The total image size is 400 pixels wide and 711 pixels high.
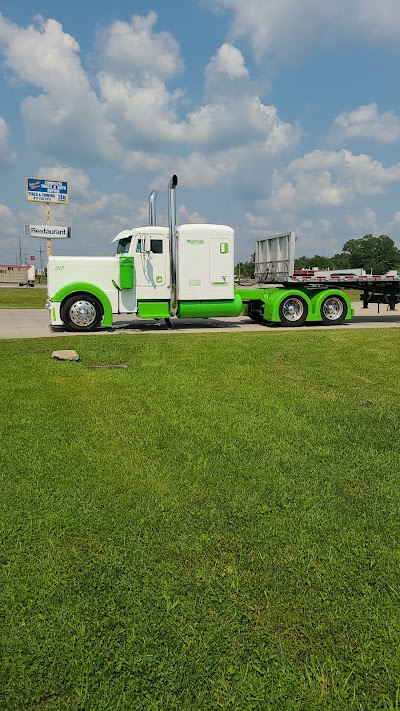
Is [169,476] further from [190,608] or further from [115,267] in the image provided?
[115,267]

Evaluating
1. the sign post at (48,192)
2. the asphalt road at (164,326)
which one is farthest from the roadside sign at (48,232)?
the asphalt road at (164,326)

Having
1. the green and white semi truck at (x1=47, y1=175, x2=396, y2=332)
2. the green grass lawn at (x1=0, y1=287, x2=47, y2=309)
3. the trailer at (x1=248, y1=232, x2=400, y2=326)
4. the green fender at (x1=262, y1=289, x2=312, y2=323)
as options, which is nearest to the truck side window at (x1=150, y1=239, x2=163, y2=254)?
the green and white semi truck at (x1=47, y1=175, x2=396, y2=332)

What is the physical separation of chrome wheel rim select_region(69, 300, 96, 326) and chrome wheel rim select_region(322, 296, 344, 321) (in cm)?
711

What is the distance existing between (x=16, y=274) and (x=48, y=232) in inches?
1295

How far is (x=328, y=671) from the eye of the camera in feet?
6.89

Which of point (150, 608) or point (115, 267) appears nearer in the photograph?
point (150, 608)

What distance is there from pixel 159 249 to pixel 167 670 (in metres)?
12.7

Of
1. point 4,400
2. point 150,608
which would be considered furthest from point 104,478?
point 4,400

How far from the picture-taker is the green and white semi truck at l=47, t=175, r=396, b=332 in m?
13.7

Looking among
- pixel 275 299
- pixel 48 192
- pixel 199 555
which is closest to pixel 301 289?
pixel 275 299

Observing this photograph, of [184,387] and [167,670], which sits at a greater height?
[184,387]

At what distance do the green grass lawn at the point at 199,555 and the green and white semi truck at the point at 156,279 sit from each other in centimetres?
805

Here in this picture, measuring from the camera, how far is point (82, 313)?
1373cm

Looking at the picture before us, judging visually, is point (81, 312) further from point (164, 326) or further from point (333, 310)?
point (333, 310)
